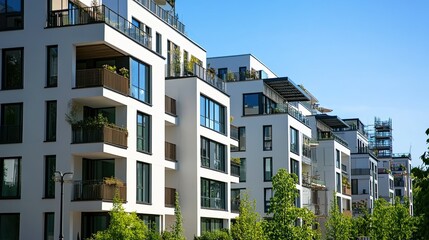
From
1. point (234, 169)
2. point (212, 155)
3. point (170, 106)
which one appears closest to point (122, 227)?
Answer: point (170, 106)

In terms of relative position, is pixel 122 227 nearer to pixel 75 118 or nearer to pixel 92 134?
pixel 92 134

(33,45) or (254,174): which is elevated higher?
(33,45)

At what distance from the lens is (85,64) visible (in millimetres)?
42438

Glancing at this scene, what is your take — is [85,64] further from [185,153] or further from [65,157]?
[185,153]

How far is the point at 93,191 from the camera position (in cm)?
3806

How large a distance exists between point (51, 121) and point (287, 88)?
37046mm

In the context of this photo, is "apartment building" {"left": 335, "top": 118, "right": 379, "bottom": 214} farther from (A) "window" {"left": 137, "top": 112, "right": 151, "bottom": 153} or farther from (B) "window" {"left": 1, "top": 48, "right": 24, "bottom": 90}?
(B) "window" {"left": 1, "top": 48, "right": 24, "bottom": 90}

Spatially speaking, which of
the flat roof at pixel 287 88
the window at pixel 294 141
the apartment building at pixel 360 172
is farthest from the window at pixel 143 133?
the apartment building at pixel 360 172

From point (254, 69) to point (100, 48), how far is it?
113 ft

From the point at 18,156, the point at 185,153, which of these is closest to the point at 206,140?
the point at 185,153

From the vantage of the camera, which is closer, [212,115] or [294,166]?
[212,115]

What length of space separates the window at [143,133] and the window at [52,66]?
5552 mm

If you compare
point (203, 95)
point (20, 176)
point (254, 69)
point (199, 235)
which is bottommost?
point (199, 235)

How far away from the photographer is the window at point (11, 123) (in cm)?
3966
